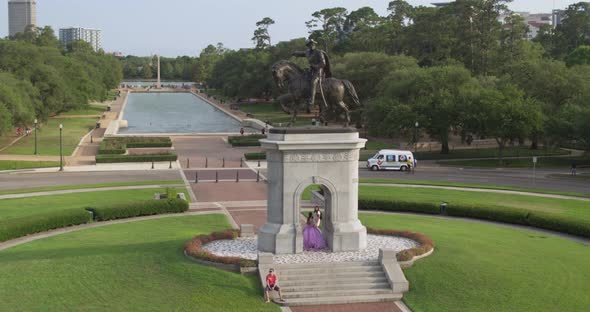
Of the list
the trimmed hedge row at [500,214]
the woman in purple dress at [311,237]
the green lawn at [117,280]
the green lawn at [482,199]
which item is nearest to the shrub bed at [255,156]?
the green lawn at [482,199]

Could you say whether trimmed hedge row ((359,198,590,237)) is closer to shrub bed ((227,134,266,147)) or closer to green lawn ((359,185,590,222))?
green lawn ((359,185,590,222))

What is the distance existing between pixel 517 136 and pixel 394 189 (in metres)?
20.3

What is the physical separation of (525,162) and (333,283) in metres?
44.0

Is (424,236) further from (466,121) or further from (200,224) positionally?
(466,121)

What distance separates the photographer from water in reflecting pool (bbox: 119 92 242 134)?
317ft

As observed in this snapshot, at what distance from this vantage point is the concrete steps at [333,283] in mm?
21859

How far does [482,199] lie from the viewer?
4162cm

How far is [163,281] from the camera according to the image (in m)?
22.6

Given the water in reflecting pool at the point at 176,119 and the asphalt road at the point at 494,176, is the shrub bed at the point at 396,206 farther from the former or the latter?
the water in reflecting pool at the point at 176,119

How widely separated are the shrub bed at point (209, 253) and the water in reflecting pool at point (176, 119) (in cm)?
6277

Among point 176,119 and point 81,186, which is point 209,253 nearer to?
point 81,186

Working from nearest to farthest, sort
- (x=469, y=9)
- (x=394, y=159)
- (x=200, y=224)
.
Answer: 1. (x=200, y=224)
2. (x=394, y=159)
3. (x=469, y=9)

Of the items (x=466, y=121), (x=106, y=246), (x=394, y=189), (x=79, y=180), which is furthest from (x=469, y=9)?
(x=106, y=246)

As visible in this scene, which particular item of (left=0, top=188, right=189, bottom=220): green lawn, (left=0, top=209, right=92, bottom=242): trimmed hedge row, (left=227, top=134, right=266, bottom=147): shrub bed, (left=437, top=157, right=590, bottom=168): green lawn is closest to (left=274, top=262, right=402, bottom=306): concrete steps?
(left=0, top=209, right=92, bottom=242): trimmed hedge row
